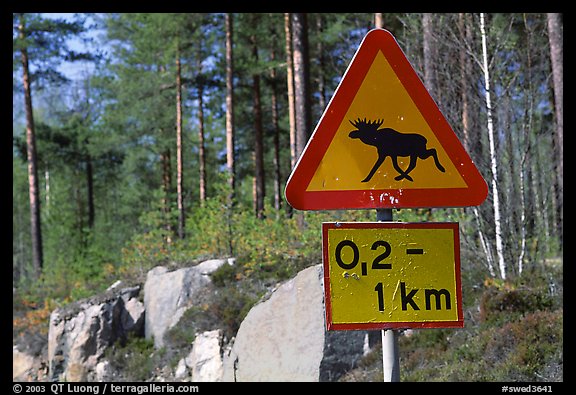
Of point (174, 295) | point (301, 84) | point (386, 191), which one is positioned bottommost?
point (174, 295)

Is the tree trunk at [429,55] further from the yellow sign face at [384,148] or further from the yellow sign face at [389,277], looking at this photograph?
the yellow sign face at [389,277]

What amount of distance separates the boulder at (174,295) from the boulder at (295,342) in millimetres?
2387

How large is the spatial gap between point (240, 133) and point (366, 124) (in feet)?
78.0

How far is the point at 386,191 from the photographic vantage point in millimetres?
2664

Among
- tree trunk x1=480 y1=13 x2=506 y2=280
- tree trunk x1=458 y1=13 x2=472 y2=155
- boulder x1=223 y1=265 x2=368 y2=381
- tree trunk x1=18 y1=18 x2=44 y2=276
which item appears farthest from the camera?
tree trunk x1=18 y1=18 x2=44 y2=276

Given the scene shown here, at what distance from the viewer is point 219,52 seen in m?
21.6

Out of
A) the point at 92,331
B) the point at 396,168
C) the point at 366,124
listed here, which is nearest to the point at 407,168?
the point at 396,168

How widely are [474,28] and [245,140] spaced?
19.3 meters

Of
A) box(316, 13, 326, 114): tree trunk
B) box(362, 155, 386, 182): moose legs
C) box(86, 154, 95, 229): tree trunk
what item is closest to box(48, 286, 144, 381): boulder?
box(362, 155, 386, 182): moose legs

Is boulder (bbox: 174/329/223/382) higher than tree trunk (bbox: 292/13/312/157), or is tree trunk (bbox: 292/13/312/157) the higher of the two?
tree trunk (bbox: 292/13/312/157)

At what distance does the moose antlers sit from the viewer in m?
2.70

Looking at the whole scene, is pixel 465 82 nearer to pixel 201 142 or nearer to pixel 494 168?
pixel 494 168

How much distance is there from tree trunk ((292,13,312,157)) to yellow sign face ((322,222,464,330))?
10474 mm

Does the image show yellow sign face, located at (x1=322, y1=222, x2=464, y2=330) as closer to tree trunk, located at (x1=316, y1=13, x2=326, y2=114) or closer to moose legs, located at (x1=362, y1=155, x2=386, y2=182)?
moose legs, located at (x1=362, y1=155, x2=386, y2=182)
